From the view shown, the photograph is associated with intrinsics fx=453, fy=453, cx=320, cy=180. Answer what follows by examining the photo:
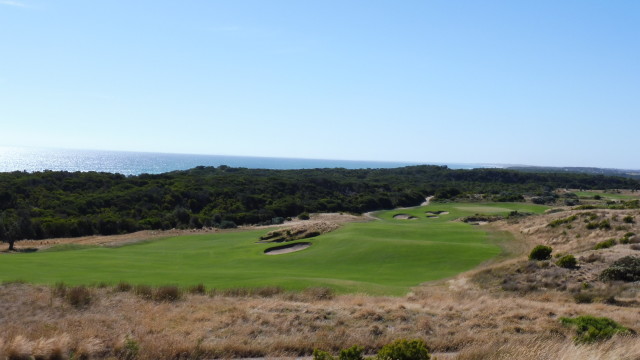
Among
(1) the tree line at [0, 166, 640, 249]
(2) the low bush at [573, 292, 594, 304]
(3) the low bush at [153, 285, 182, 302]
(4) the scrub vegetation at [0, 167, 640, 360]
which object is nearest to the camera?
(4) the scrub vegetation at [0, 167, 640, 360]

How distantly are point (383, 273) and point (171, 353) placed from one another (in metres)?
16.8

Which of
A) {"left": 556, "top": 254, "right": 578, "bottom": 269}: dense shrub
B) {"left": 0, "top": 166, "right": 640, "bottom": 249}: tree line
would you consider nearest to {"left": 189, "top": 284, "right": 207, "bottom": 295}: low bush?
{"left": 556, "top": 254, "right": 578, "bottom": 269}: dense shrub

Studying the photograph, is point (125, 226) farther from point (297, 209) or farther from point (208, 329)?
point (208, 329)

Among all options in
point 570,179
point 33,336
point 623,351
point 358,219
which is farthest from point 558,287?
point 570,179

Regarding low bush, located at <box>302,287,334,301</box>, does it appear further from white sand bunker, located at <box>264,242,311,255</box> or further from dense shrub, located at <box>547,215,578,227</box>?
dense shrub, located at <box>547,215,578,227</box>

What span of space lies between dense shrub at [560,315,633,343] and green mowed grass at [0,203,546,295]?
24.0 feet

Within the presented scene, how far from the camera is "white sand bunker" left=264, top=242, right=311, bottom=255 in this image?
102 ft

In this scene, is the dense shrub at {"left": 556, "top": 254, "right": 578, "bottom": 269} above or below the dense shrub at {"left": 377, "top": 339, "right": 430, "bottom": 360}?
below

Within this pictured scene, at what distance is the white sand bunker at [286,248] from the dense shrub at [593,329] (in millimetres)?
21450

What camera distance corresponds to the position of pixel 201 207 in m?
70.4

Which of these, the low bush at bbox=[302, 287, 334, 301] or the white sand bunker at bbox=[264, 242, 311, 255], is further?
the white sand bunker at bbox=[264, 242, 311, 255]

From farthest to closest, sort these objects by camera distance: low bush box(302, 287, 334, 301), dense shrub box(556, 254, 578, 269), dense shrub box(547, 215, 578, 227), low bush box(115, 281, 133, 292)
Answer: dense shrub box(547, 215, 578, 227) < dense shrub box(556, 254, 578, 269) < low bush box(302, 287, 334, 301) < low bush box(115, 281, 133, 292)

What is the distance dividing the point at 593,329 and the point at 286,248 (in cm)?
2420

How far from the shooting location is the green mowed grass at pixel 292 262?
61.3 ft
